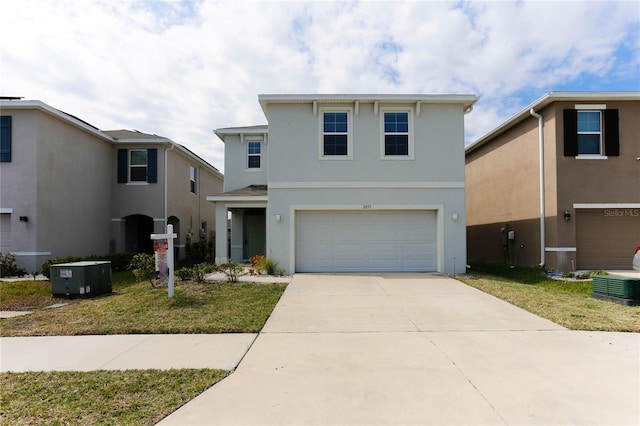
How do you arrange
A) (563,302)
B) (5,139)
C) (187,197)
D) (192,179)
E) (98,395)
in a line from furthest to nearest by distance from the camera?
(192,179), (187,197), (5,139), (563,302), (98,395)

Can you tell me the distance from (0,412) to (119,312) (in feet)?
12.3

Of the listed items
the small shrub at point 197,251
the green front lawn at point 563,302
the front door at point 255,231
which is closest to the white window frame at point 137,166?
the small shrub at point 197,251

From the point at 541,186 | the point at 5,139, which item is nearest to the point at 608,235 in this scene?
the point at 541,186

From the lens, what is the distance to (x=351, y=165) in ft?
40.1

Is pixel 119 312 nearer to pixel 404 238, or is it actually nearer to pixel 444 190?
pixel 404 238

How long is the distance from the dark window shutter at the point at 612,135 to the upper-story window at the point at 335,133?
28.7 feet

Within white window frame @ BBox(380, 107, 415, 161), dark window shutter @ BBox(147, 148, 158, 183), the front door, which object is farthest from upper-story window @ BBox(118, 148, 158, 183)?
white window frame @ BBox(380, 107, 415, 161)

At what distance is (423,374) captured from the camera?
13.6 ft

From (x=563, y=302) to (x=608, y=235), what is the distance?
6640 mm

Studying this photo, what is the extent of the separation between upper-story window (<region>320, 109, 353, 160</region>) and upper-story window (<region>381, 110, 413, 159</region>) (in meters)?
1.23

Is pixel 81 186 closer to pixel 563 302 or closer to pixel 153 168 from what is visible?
pixel 153 168

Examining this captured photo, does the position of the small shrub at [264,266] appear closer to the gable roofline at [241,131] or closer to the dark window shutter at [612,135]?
the gable roofline at [241,131]

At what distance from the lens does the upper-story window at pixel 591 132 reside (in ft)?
39.7

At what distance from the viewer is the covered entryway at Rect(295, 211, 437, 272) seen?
12.2m
